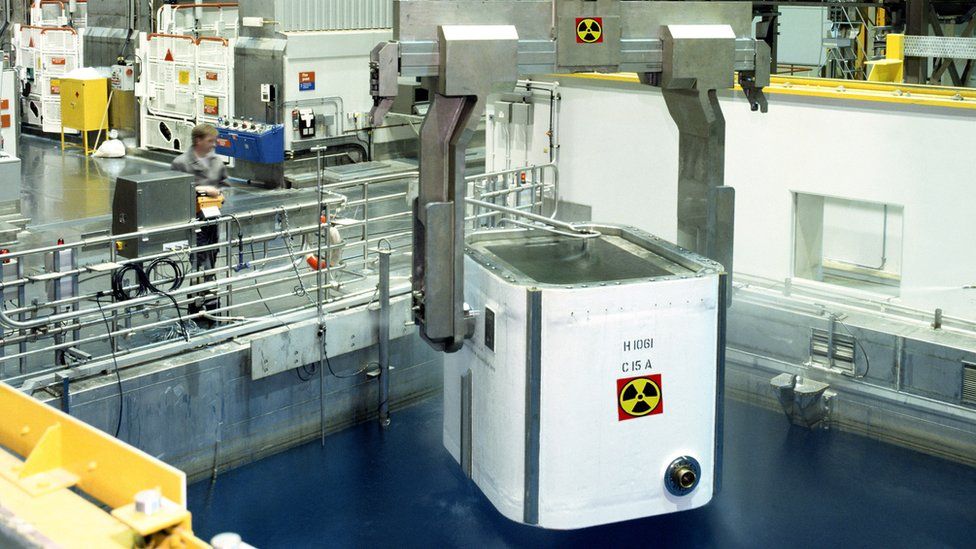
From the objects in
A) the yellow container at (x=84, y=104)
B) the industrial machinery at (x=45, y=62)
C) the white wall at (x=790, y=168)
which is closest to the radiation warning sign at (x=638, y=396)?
the white wall at (x=790, y=168)

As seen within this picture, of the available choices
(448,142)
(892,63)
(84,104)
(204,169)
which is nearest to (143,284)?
(204,169)

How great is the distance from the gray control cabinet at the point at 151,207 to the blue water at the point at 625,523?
202cm

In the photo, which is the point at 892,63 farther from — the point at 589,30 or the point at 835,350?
the point at 589,30

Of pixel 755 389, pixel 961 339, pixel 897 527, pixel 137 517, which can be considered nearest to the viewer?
pixel 137 517

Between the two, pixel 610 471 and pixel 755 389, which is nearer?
pixel 610 471

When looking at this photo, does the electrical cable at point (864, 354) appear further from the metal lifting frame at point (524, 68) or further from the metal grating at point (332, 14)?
the metal grating at point (332, 14)

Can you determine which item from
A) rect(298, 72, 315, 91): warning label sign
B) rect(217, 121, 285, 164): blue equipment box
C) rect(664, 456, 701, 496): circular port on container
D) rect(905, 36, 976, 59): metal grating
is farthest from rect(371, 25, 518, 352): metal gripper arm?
rect(298, 72, 315, 91): warning label sign

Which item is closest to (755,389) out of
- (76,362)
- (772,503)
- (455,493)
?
(772,503)

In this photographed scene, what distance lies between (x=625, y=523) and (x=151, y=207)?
456 cm

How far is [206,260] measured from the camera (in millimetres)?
10461

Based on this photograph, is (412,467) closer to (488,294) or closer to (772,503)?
(488,294)

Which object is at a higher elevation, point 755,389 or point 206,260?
point 206,260

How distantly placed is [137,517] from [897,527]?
7030mm

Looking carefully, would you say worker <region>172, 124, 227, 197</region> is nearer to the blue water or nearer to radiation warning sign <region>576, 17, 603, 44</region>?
the blue water
